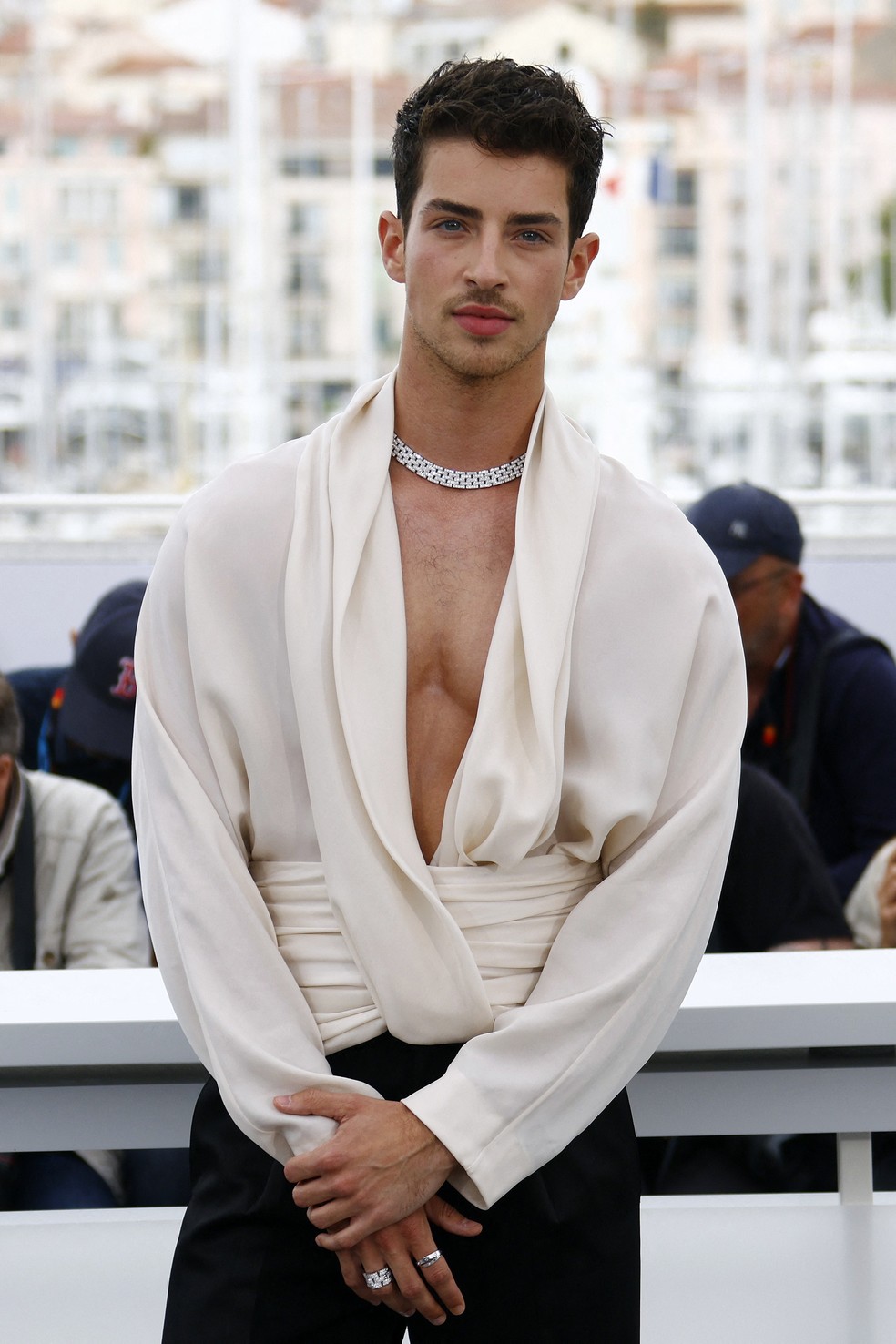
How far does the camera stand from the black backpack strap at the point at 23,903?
2248 millimetres

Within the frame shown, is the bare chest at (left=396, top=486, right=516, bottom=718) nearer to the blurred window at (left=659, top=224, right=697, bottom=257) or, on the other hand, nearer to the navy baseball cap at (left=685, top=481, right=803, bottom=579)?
the navy baseball cap at (left=685, top=481, right=803, bottom=579)

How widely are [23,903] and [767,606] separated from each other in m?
1.48

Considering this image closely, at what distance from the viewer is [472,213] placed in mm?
1125

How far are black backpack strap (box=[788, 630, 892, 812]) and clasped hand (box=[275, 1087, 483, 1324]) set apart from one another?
1.76 meters

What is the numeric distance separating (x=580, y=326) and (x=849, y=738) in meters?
14.4

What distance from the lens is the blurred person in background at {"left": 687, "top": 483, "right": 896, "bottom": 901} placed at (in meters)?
2.73

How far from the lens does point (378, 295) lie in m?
18.8

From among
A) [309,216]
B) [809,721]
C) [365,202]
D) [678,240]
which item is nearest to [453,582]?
[809,721]

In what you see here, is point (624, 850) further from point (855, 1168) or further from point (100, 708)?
point (100, 708)

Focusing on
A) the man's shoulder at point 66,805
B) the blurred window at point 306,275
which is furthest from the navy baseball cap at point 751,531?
the blurred window at point 306,275

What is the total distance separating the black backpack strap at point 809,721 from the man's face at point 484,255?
1.73m

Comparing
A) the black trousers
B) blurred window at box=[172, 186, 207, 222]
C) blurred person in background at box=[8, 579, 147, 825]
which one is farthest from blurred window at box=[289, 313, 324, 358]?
the black trousers

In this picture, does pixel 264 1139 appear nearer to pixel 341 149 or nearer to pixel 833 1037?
pixel 833 1037

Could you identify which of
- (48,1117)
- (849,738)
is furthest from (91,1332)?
(849,738)
